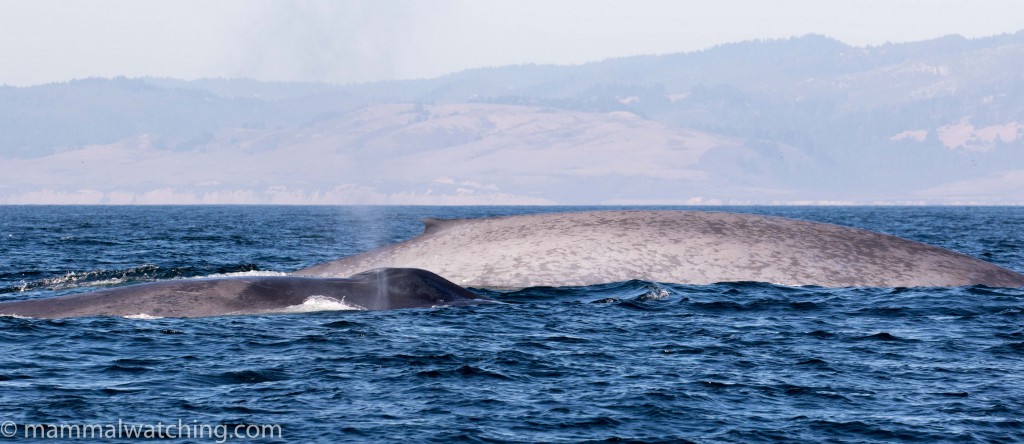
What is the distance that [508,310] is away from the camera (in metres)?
19.2

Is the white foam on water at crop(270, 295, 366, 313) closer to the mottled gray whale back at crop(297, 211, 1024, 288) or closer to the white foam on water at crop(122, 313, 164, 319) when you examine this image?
the white foam on water at crop(122, 313, 164, 319)

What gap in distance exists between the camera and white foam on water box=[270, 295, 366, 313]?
17811 millimetres

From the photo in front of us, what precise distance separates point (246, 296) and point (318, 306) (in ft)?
3.11

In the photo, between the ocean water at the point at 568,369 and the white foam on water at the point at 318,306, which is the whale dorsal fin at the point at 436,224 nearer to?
the ocean water at the point at 568,369

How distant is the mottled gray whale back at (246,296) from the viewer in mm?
17625

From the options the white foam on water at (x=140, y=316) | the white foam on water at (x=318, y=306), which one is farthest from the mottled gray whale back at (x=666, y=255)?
the white foam on water at (x=140, y=316)

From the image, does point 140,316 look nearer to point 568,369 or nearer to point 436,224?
point 568,369

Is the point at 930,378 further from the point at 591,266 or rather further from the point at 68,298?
the point at 68,298

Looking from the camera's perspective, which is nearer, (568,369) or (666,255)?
(568,369)

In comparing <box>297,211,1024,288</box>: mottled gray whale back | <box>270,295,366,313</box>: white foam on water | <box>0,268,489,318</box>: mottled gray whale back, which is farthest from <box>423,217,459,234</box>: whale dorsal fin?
<box>270,295,366,313</box>: white foam on water

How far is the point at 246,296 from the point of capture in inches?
696

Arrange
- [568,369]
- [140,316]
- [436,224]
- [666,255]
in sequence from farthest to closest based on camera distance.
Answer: [436,224], [666,255], [140,316], [568,369]

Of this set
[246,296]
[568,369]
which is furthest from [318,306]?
[568,369]

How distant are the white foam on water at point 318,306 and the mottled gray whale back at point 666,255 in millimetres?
3657
